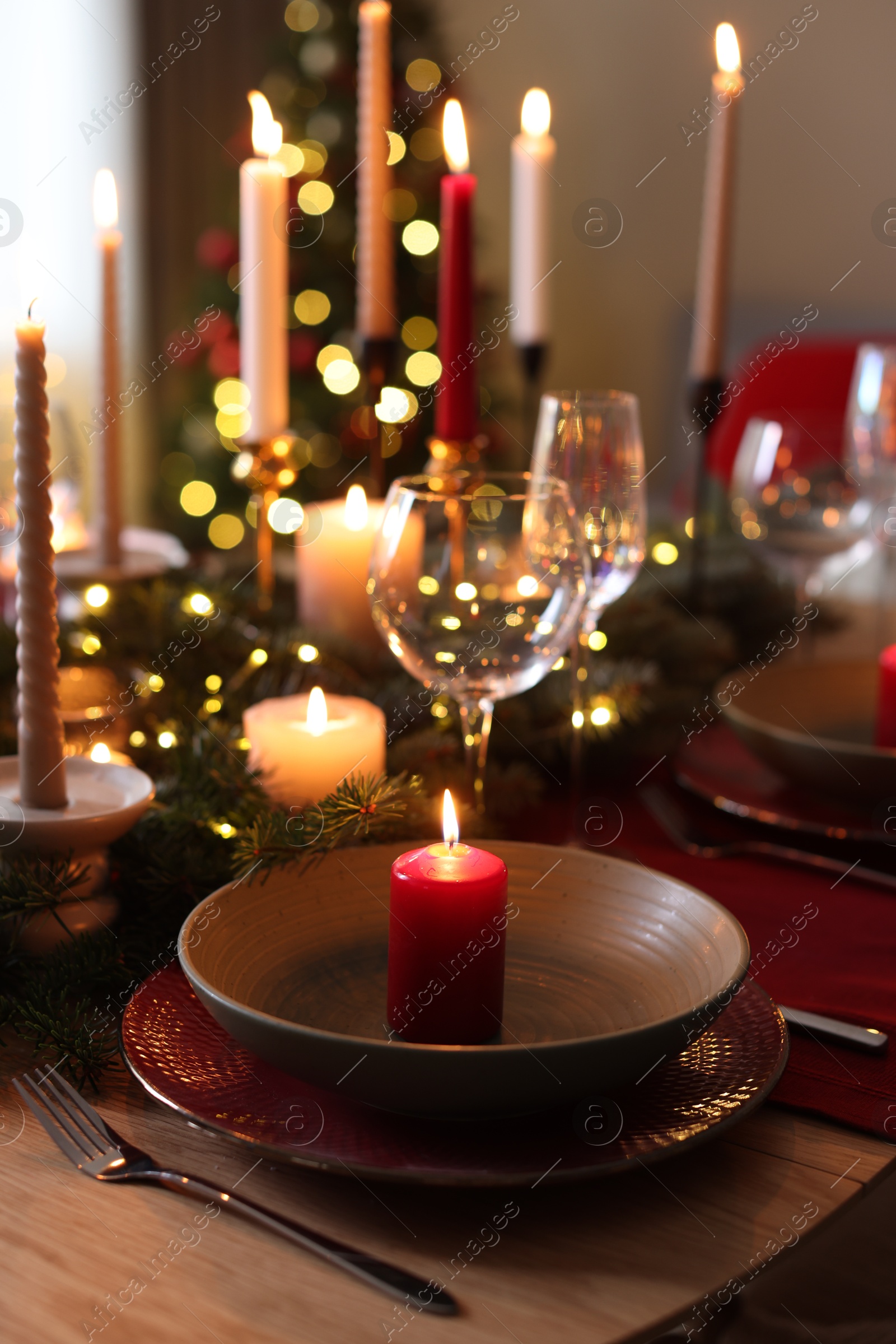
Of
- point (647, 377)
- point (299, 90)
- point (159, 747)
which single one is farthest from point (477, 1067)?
point (647, 377)

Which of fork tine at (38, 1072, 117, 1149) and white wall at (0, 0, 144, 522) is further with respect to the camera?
white wall at (0, 0, 144, 522)

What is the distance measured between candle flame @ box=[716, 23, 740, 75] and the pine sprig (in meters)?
0.73

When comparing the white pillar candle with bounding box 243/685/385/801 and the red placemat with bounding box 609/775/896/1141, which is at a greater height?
the white pillar candle with bounding box 243/685/385/801

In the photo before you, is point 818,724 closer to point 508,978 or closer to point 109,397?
point 508,978

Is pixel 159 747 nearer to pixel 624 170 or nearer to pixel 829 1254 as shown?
pixel 829 1254

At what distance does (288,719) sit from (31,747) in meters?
0.19

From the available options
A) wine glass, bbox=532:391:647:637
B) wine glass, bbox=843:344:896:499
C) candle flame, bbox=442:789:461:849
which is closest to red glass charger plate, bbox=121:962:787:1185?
candle flame, bbox=442:789:461:849

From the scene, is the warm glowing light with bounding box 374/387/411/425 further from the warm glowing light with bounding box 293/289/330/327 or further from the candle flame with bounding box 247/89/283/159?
the candle flame with bounding box 247/89/283/159

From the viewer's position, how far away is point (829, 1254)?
0.95 m

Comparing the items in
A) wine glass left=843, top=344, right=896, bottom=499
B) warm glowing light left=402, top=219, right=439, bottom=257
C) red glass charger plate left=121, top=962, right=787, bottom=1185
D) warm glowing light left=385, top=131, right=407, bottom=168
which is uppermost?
warm glowing light left=385, top=131, right=407, bottom=168

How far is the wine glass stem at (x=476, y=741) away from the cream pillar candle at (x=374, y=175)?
47 cm

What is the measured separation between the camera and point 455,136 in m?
0.99

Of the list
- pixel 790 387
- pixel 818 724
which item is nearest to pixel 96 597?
pixel 818 724

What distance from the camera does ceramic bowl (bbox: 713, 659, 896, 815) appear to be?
2.66 ft
